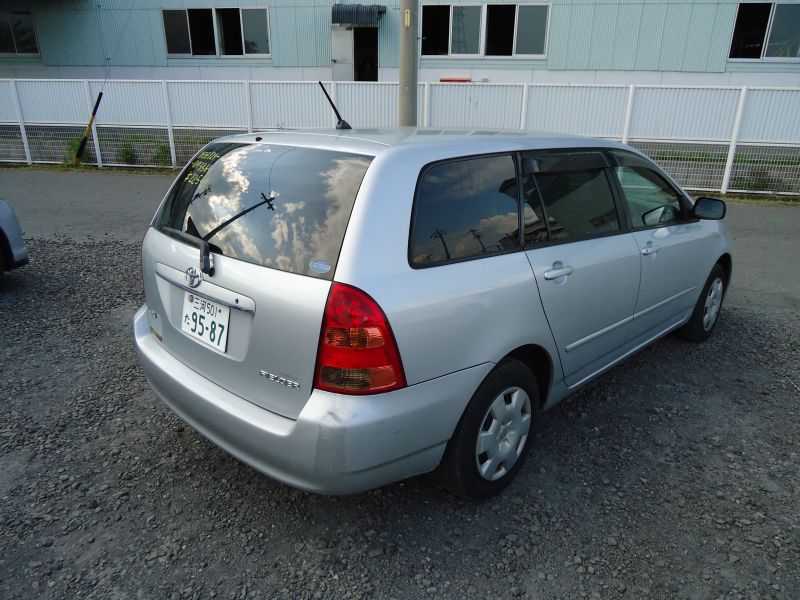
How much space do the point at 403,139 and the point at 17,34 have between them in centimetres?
2031

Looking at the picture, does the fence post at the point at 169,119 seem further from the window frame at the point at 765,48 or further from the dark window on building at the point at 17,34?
the window frame at the point at 765,48

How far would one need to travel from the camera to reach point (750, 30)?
14531mm

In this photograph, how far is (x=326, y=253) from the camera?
210 centimetres

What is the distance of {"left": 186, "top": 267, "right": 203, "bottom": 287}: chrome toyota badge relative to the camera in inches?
94.6

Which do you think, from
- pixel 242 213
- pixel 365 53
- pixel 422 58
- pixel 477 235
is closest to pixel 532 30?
pixel 422 58

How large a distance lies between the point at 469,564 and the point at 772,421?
7.27 ft

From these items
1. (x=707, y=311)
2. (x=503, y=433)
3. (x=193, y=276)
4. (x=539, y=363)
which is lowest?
(x=707, y=311)

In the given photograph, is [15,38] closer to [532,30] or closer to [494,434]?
[532,30]

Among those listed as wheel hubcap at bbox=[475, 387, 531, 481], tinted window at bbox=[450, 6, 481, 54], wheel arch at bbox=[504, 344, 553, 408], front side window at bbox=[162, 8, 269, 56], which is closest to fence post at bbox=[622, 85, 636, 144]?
tinted window at bbox=[450, 6, 481, 54]

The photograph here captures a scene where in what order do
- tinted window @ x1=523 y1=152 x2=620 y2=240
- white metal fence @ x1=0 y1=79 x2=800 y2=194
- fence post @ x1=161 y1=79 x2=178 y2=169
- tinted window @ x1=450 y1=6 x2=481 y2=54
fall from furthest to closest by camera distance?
tinted window @ x1=450 y1=6 x2=481 y2=54 → fence post @ x1=161 y1=79 x2=178 y2=169 → white metal fence @ x1=0 y1=79 x2=800 y2=194 → tinted window @ x1=523 y1=152 x2=620 y2=240

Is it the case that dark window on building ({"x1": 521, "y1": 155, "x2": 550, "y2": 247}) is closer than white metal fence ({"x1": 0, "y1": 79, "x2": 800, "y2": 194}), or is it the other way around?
dark window on building ({"x1": 521, "y1": 155, "x2": 550, "y2": 247})

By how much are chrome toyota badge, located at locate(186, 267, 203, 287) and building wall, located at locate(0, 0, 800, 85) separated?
14.8 metres

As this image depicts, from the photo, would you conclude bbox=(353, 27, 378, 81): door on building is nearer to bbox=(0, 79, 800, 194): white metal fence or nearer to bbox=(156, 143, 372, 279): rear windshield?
bbox=(0, 79, 800, 194): white metal fence

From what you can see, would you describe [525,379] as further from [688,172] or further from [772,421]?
[688,172]
